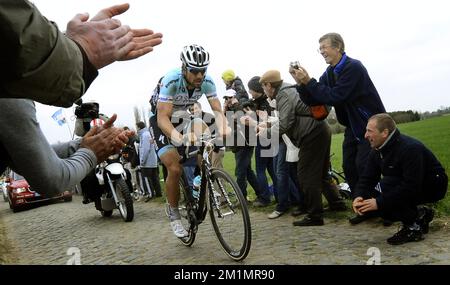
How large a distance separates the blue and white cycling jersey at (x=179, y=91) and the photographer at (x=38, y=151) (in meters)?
2.45

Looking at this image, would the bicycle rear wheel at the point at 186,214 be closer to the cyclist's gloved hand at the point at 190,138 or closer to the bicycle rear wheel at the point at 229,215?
the bicycle rear wheel at the point at 229,215

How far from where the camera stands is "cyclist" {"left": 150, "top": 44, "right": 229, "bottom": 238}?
5074 millimetres

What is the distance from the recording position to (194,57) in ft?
16.6

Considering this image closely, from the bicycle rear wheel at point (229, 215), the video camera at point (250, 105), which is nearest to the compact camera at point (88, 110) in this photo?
the bicycle rear wheel at point (229, 215)

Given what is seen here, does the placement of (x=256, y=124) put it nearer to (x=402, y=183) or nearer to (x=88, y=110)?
(x=402, y=183)

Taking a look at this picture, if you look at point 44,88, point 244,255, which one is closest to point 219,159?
point 244,255

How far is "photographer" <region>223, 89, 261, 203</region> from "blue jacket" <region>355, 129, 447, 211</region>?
10.0ft

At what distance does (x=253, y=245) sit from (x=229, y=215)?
75 cm

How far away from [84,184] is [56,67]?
2506 millimetres

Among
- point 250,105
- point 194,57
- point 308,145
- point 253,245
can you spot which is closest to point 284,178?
point 308,145

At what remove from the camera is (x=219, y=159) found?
8.61 meters

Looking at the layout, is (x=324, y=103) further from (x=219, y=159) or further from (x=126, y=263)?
(x=219, y=159)

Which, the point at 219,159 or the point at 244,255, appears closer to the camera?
the point at 244,255
